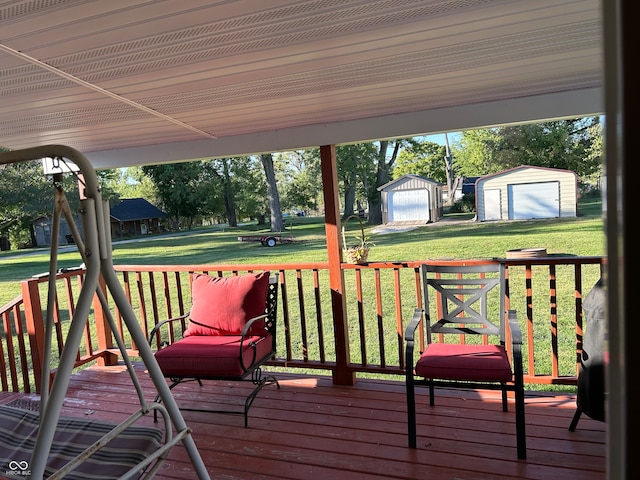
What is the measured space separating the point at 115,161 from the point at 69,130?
84 cm

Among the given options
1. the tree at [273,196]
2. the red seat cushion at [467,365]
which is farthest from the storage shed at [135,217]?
the red seat cushion at [467,365]

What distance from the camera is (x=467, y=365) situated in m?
2.57

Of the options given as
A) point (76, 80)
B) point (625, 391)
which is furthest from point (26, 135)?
point (625, 391)

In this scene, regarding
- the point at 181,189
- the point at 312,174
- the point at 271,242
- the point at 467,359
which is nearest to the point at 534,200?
the point at 312,174

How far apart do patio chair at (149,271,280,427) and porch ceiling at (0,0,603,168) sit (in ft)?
3.75

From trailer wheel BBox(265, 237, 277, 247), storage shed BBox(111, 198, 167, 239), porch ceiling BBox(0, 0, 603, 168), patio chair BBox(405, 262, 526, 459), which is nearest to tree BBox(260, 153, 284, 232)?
trailer wheel BBox(265, 237, 277, 247)

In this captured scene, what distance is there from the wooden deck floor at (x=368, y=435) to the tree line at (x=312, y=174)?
26.2 feet

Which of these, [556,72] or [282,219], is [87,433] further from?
[282,219]

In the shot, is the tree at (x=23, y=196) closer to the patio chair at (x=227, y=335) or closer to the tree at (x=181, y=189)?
the tree at (x=181, y=189)

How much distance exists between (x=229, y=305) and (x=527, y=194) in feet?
33.4

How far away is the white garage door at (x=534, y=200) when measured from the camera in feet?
37.0

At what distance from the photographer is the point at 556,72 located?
2.53m

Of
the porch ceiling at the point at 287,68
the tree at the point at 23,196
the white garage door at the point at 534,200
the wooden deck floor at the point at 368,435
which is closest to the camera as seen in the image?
the porch ceiling at the point at 287,68

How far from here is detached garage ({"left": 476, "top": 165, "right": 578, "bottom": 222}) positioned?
10.9 m
